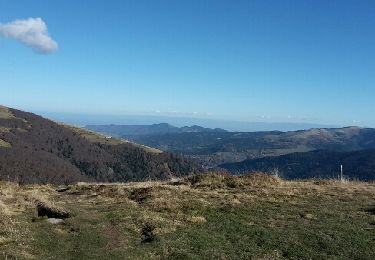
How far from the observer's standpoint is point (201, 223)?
22.1 meters

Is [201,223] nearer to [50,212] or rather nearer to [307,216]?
[307,216]

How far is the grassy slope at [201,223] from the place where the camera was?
17656mm

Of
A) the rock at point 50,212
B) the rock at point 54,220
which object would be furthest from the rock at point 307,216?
the rock at point 54,220

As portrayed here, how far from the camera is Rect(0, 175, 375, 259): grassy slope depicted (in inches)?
695

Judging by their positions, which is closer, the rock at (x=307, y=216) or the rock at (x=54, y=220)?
the rock at (x=54, y=220)

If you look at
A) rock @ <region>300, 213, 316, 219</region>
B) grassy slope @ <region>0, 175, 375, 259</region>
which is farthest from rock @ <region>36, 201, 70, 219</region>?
rock @ <region>300, 213, 316, 219</region>

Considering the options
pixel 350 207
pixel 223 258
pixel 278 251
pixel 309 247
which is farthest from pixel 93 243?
pixel 350 207

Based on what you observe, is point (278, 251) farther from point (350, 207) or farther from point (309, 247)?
point (350, 207)

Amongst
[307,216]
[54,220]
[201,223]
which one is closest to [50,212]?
[54,220]

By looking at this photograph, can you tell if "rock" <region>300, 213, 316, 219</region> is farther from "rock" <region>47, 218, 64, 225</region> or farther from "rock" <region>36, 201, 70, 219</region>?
"rock" <region>47, 218, 64, 225</region>

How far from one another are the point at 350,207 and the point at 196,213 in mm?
8918

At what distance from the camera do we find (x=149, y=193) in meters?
29.0

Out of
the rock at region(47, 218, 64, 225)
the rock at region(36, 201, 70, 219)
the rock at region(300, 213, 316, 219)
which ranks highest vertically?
the rock at region(300, 213, 316, 219)

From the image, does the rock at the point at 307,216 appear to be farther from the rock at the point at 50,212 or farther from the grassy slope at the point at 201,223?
the rock at the point at 50,212
